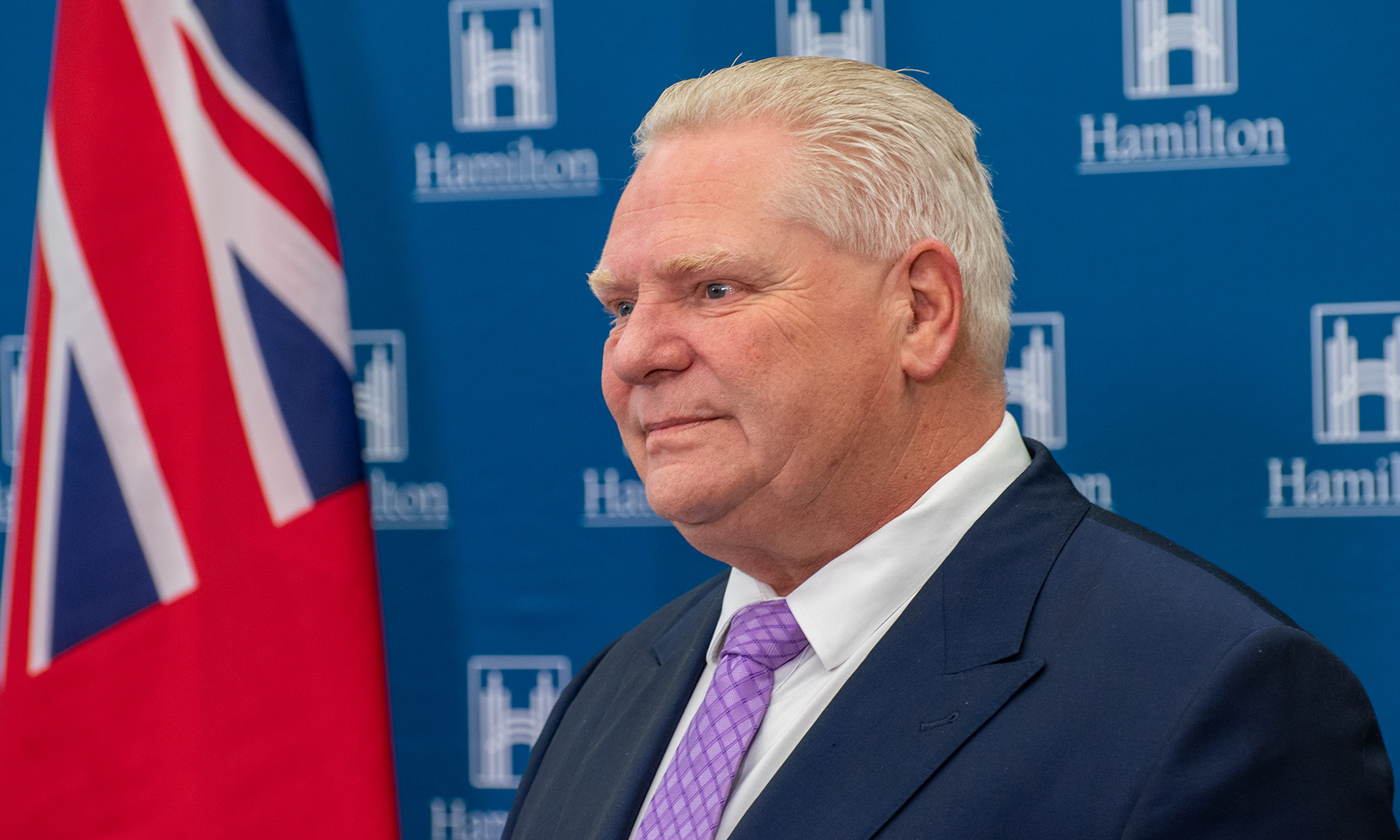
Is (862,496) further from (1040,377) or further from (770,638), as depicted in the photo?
(1040,377)

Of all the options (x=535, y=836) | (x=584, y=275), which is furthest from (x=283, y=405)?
(x=535, y=836)

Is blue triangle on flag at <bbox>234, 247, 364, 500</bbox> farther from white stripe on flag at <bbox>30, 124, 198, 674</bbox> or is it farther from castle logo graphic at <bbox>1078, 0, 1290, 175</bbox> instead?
castle logo graphic at <bbox>1078, 0, 1290, 175</bbox>

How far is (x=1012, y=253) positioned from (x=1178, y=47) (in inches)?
15.4

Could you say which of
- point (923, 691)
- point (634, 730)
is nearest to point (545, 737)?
point (634, 730)

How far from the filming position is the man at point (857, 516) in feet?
3.42

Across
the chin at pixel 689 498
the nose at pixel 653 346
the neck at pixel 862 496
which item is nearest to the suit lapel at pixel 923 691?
the neck at pixel 862 496

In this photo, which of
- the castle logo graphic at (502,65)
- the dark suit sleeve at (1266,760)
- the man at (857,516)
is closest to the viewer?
the dark suit sleeve at (1266,760)

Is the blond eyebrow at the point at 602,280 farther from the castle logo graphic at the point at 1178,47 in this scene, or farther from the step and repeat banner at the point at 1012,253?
the castle logo graphic at the point at 1178,47

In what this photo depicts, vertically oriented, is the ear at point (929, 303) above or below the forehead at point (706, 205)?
below

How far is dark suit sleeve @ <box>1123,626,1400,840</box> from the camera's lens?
3.05ft

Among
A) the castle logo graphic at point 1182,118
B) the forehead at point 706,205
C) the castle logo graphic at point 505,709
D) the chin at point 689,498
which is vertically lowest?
the castle logo graphic at point 505,709

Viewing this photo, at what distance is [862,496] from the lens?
4.20 feet

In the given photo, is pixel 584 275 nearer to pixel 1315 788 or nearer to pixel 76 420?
pixel 76 420

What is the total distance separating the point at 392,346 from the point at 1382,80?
1644 millimetres
